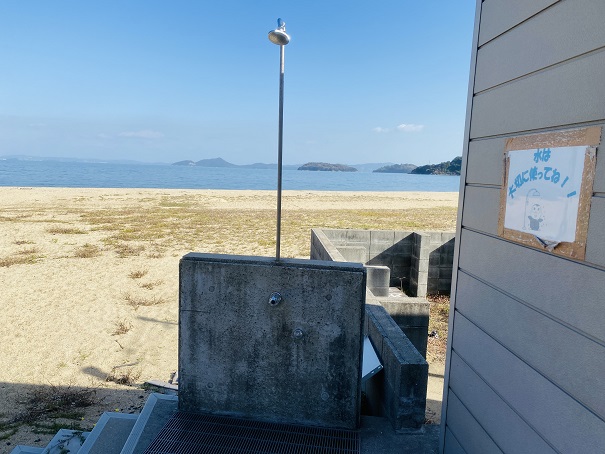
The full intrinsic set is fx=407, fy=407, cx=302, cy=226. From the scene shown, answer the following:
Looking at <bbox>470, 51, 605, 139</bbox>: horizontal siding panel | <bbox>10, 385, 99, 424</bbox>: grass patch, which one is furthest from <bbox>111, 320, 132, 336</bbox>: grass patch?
<bbox>470, 51, 605, 139</bbox>: horizontal siding panel

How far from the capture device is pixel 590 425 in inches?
62.1

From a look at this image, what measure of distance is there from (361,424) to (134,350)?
4676 mm

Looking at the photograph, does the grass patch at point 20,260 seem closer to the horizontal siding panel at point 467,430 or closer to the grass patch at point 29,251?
the grass patch at point 29,251

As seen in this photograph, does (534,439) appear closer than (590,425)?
No

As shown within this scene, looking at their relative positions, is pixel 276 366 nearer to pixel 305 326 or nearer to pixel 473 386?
pixel 305 326

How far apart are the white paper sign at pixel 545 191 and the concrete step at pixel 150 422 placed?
3.12 m

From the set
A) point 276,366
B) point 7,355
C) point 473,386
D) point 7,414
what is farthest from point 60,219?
point 473,386

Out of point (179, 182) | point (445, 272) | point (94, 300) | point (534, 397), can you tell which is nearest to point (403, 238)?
point (445, 272)

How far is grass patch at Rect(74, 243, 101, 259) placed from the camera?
12.8m

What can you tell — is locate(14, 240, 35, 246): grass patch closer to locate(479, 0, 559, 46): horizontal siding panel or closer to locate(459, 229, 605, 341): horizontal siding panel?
locate(459, 229, 605, 341): horizontal siding panel

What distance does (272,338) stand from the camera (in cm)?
339

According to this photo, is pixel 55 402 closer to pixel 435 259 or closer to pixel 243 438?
pixel 243 438

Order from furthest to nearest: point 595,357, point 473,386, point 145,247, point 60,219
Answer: point 60,219 → point 145,247 → point 473,386 → point 595,357

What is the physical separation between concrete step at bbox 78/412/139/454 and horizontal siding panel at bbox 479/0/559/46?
4.21m
